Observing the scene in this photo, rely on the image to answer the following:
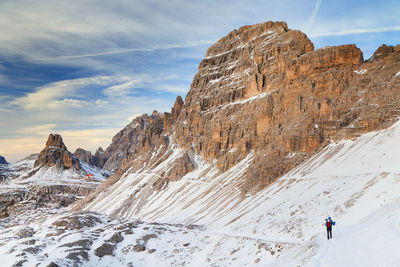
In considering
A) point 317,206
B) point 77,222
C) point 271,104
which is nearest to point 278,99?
point 271,104

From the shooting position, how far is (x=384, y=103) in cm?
7806

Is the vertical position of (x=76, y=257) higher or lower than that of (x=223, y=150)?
lower

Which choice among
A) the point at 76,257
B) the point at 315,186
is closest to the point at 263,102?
the point at 315,186

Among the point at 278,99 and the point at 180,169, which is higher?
the point at 278,99

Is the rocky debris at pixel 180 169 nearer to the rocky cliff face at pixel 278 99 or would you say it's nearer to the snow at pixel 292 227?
the rocky cliff face at pixel 278 99

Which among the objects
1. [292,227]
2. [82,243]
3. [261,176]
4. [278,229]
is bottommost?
[82,243]

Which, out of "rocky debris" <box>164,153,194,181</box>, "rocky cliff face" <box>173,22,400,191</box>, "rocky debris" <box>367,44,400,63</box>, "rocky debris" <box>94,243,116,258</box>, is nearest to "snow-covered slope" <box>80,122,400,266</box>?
"rocky cliff face" <box>173,22,400,191</box>

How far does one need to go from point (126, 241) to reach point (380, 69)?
271 feet

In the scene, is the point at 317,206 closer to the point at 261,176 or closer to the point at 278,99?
the point at 261,176

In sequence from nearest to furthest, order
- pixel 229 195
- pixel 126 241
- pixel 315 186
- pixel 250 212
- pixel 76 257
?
pixel 76 257 → pixel 126 241 → pixel 315 186 → pixel 250 212 → pixel 229 195

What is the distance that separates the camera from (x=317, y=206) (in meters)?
51.9

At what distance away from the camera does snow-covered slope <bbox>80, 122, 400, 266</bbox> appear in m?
20.8

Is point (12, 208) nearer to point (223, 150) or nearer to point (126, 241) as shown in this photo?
point (223, 150)

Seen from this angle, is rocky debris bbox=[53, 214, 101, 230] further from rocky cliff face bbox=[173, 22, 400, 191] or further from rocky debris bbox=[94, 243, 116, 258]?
rocky cliff face bbox=[173, 22, 400, 191]
